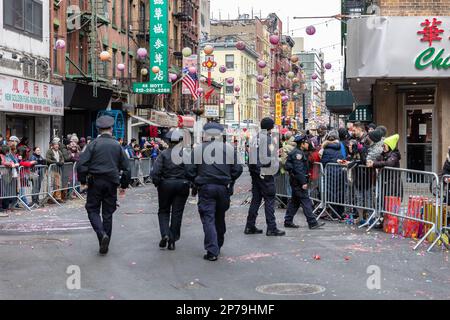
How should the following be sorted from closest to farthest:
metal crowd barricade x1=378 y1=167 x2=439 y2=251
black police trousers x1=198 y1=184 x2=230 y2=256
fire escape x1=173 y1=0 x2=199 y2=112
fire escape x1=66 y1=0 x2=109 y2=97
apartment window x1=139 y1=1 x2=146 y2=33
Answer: black police trousers x1=198 y1=184 x2=230 y2=256 → metal crowd barricade x1=378 y1=167 x2=439 y2=251 → fire escape x1=66 y1=0 x2=109 y2=97 → apartment window x1=139 y1=1 x2=146 y2=33 → fire escape x1=173 y1=0 x2=199 y2=112

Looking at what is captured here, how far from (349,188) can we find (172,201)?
4.32m

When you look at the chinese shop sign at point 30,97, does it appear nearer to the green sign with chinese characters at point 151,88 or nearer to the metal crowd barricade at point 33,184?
the metal crowd barricade at point 33,184

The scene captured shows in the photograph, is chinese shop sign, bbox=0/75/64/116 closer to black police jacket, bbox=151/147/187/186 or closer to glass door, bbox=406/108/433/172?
glass door, bbox=406/108/433/172

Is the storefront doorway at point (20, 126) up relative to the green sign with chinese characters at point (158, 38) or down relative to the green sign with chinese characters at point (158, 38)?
down

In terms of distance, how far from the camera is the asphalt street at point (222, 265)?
7.36 m

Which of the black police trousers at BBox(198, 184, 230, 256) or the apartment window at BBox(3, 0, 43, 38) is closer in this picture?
the black police trousers at BBox(198, 184, 230, 256)

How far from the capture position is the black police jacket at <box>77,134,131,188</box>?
31.8ft

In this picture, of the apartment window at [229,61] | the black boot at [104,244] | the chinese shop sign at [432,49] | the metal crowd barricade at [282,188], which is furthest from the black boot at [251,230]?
the apartment window at [229,61]

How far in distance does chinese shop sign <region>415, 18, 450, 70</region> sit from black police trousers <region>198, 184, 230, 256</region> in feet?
24.0

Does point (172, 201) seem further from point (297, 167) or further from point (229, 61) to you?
point (229, 61)

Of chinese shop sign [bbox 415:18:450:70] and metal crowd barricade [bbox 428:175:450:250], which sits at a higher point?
chinese shop sign [bbox 415:18:450:70]

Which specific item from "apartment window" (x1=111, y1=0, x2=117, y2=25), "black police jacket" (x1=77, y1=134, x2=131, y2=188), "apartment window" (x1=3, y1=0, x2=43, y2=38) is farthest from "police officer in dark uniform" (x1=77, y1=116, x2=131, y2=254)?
"apartment window" (x1=111, y1=0, x2=117, y2=25)
